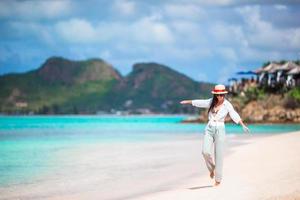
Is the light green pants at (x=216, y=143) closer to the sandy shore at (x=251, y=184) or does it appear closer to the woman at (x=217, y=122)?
the woman at (x=217, y=122)

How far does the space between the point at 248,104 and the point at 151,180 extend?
74.9 meters

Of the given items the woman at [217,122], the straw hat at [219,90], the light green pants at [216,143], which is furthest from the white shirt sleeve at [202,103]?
the light green pants at [216,143]

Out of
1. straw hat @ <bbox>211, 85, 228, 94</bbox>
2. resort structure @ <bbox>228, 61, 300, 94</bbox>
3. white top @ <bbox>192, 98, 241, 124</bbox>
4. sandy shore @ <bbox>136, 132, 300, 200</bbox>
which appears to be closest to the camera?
sandy shore @ <bbox>136, 132, 300, 200</bbox>

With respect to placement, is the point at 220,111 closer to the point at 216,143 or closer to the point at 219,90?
the point at 219,90

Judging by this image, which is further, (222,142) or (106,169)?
(106,169)

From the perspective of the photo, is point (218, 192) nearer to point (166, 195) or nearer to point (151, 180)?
point (166, 195)

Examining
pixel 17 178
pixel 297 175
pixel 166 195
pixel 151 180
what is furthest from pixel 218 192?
pixel 17 178

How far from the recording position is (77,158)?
66.3 ft

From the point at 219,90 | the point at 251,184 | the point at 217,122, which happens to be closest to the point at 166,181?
the point at 251,184

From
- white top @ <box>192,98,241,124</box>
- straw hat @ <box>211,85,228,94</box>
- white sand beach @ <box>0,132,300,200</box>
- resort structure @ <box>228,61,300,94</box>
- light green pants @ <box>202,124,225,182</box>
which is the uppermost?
resort structure @ <box>228,61,300,94</box>

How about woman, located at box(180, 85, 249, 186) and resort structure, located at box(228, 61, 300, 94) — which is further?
resort structure, located at box(228, 61, 300, 94)

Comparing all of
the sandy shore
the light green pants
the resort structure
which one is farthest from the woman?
the resort structure

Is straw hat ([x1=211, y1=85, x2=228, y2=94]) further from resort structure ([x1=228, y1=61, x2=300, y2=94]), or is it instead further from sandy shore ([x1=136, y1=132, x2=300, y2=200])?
resort structure ([x1=228, y1=61, x2=300, y2=94])

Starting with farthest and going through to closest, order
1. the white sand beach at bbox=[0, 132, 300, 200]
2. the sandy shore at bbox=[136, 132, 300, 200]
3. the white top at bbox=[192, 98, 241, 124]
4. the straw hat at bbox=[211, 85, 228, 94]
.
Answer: the white top at bbox=[192, 98, 241, 124], the straw hat at bbox=[211, 85, 228, 94], the white sand beach at bbox=[0, 132, 300, 200], the sandy shore at bbox=[136, 132, 300, 200]
